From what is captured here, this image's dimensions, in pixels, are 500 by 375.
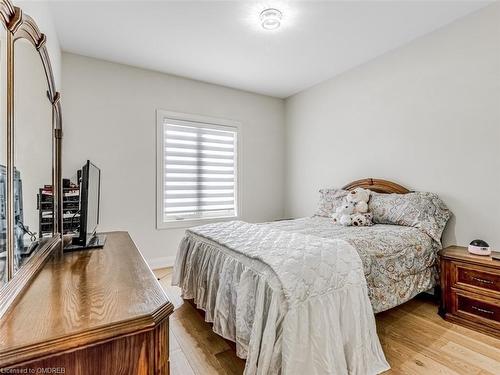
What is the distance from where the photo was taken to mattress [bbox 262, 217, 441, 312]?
1.96 m

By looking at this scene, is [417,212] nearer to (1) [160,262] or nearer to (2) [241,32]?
(2) [241,32]

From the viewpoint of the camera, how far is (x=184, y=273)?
255 centimetres

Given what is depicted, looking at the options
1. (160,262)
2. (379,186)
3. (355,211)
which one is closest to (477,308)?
(355,211)

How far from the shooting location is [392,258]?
2090mm

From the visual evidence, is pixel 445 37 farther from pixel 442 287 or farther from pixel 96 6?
pixel 96 6

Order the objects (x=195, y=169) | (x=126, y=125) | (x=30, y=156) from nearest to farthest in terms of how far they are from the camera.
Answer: (x=30, y=156)
(x=126, y=125)
(x=195, y=169)

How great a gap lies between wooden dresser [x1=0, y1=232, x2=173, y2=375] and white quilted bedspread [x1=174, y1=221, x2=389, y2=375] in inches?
27.9

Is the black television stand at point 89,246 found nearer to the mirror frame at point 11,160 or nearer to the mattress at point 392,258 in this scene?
the mirror frame at point 11,160

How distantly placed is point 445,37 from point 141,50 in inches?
127

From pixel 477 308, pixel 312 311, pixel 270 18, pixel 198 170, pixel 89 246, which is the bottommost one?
pixel 477 308

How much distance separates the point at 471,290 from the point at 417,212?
75 centimetres

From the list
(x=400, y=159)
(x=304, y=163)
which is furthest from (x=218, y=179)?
(x=400, y=159)

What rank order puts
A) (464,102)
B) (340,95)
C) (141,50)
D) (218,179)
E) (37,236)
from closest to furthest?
(37,236) → (464,102) → (141,50) → (340,95) → (218,179)

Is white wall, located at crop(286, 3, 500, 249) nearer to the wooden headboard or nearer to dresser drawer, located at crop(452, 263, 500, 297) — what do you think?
the wooden headboard
